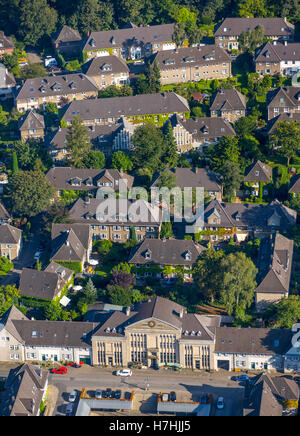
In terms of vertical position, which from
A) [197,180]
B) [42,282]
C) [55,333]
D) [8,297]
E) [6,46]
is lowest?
[8,297]

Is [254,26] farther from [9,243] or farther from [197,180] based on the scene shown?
[9,243]

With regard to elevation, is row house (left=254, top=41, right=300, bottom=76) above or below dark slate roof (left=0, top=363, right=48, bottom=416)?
above

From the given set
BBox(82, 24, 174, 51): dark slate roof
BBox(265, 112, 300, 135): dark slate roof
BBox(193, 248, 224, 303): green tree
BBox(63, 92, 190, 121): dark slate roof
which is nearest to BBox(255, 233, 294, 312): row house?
BBox(193, 248, 224, 303): green tree

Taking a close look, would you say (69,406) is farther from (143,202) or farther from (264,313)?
(143,202)

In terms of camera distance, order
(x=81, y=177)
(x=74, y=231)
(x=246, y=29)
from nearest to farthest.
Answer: (x=74, y=231), (x=81, y=177), (x=246, y=29)

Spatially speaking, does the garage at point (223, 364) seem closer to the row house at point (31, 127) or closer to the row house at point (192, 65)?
the row house at point (31, 127)

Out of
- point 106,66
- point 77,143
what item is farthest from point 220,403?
point 106,66

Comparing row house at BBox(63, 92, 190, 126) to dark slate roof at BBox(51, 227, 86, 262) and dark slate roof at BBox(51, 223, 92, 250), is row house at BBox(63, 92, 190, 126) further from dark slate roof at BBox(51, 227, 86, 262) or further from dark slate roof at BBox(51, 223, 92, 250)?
dark slate roof at BBox(51, 227, 86, 262)
